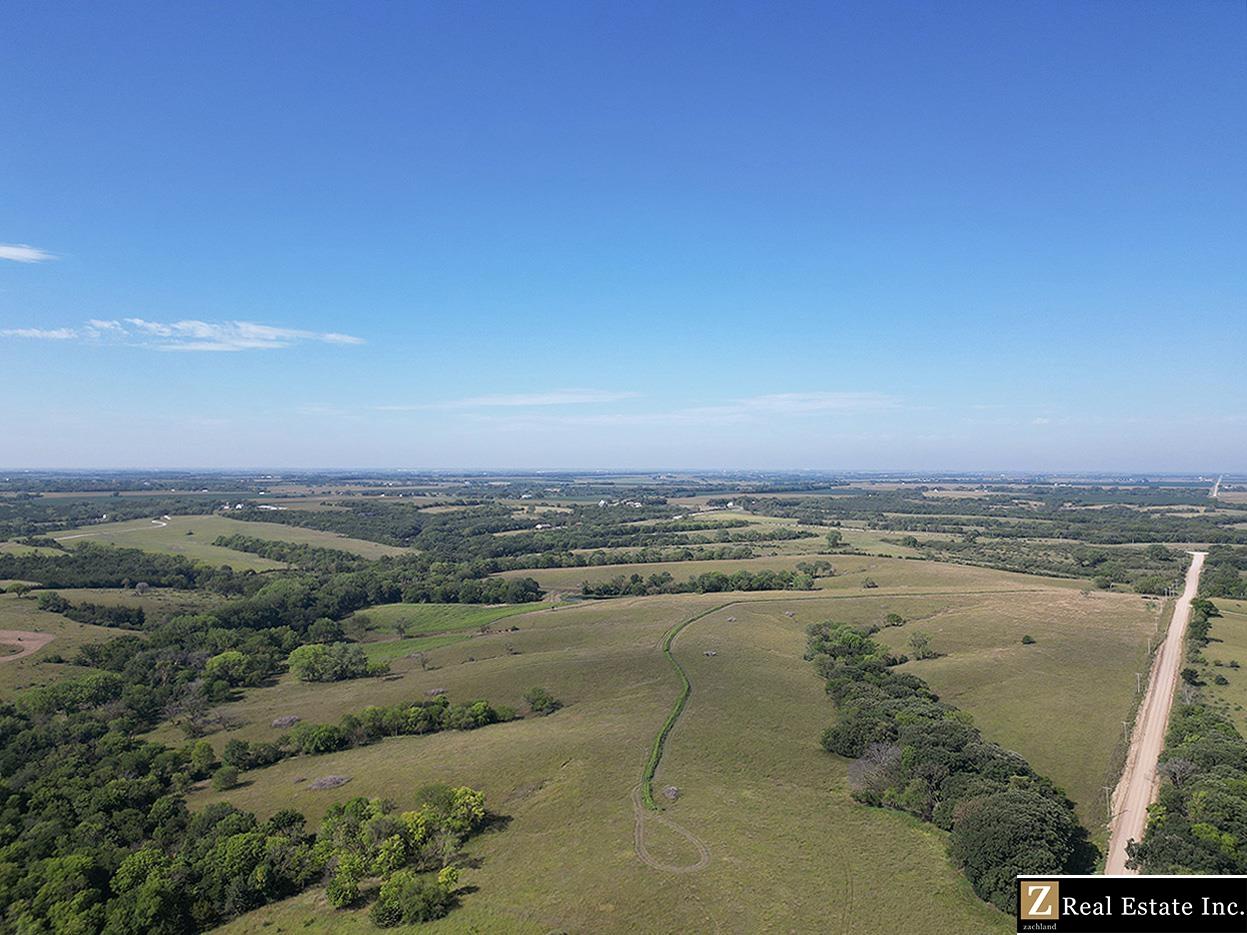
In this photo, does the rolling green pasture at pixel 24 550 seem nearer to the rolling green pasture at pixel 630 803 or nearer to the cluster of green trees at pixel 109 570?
the cluster of green trees at pixel 109 570

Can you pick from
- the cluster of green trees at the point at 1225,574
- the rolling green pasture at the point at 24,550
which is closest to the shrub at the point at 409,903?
the cluster of green trees at the point at 1225,574

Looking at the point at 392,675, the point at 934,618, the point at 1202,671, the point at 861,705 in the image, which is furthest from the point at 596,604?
the point at 1202,671

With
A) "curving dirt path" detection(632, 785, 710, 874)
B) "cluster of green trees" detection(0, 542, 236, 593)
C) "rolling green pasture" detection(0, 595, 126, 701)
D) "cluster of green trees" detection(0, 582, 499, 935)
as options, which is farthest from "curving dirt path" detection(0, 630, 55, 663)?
"curving dirt path" detection(632, 785, 710, 874)

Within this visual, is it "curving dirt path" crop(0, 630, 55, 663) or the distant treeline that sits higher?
the distant treeline

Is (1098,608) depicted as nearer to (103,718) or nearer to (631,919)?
(631,919)

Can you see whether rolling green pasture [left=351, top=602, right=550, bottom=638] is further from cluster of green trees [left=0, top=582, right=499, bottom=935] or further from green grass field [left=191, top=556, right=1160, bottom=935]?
cluster of green trees [left=0, top=582, right=499, bottom=935]

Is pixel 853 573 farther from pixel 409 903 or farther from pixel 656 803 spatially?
pixel 409 903
